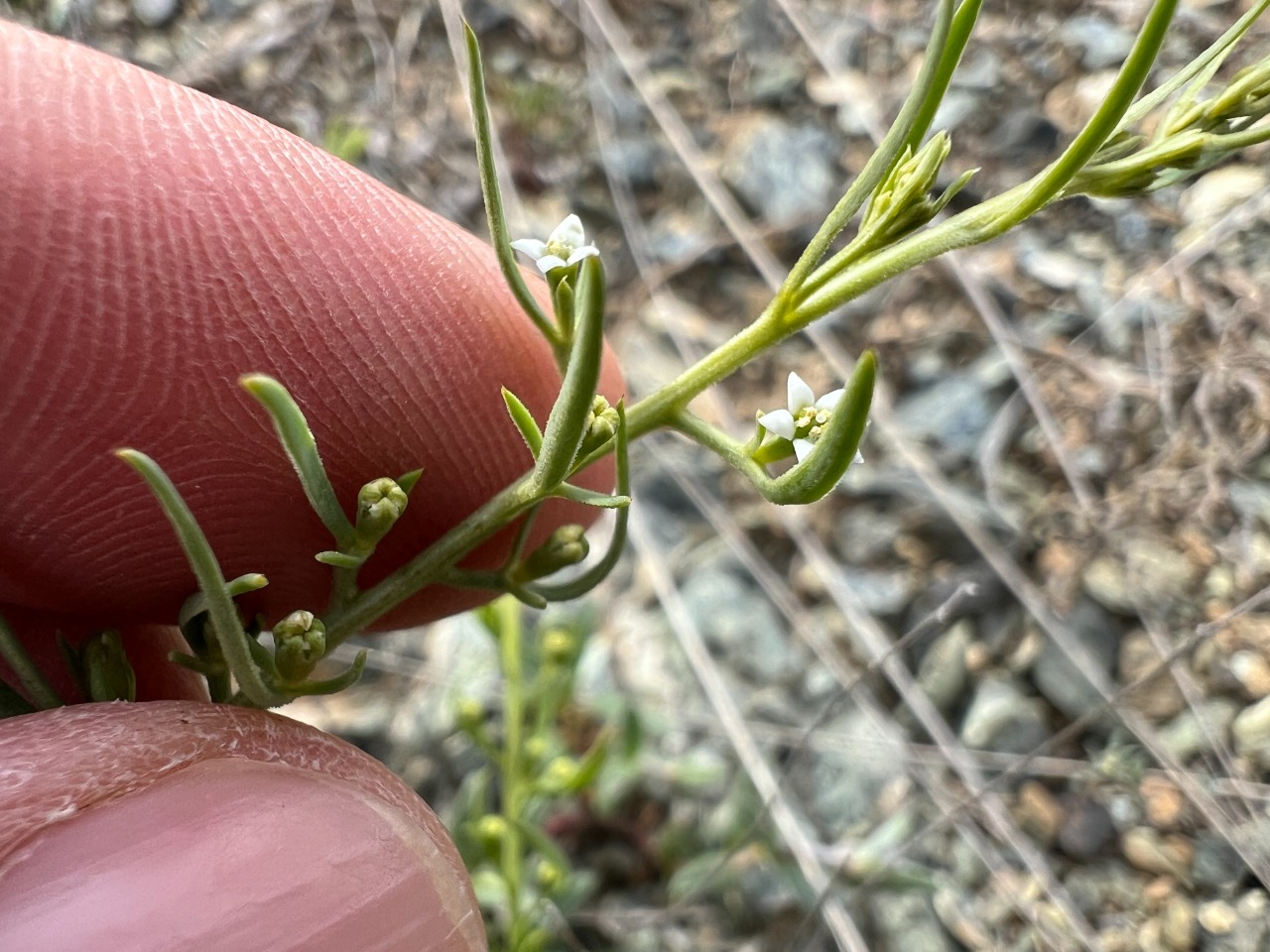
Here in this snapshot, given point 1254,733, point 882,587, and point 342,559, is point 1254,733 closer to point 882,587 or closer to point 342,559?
point 882,587

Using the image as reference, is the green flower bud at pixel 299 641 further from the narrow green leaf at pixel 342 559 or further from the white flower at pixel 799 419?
the white flower at pixel 799 419

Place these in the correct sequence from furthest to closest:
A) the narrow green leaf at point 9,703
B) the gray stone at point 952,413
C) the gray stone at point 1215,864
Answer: the gray stone at point 952,413, the gray stone at point 1215,864, the narrow green leaf at point 9,703

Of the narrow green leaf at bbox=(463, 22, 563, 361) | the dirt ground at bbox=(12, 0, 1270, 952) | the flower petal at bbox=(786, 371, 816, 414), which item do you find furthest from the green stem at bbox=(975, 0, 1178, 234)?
the dirt ground at bbox=(12, 0, 1270, 952)

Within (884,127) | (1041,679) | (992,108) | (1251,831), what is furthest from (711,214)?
(1251,831)

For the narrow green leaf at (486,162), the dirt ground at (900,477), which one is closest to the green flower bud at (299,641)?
the narrow green leaf at (486,162)

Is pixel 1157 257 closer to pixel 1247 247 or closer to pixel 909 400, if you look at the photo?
pixel 1247 247

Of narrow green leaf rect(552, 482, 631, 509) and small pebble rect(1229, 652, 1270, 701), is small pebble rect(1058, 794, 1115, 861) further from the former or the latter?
Result: narrow green leaf rect(552, 482, 631, 509)
